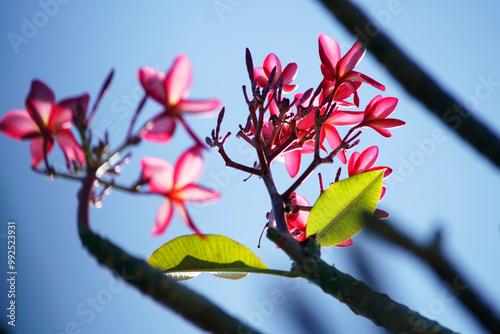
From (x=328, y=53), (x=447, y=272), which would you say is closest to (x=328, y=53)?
(x=328, y=53)

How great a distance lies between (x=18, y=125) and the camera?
812mm

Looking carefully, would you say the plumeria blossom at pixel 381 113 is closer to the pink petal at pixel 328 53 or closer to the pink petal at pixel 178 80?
the pink petal at pixel 328 53

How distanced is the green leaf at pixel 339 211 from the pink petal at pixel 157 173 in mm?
429

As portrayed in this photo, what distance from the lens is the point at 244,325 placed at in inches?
19.3

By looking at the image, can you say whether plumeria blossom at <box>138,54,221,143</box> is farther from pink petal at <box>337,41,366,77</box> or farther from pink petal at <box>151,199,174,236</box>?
pink petal at <box>337,41,366,77</box>

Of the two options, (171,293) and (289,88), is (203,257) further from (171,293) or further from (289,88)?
(171,293)

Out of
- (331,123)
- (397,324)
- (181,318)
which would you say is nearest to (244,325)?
(181,318)

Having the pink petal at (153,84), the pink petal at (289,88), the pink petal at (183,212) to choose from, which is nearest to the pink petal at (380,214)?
the pink petal at (289,88)

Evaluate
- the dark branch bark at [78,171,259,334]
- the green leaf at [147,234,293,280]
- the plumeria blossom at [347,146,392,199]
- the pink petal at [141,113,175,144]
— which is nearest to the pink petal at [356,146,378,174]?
the plumeria blossom at [347,146,392,199]

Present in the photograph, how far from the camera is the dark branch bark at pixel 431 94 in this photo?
60 cm

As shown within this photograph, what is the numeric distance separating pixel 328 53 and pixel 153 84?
597 mm

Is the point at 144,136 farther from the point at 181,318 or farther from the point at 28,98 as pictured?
the point at 181,318

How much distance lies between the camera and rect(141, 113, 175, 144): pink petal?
30.7 inches

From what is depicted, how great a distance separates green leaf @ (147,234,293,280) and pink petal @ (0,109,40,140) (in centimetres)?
47
